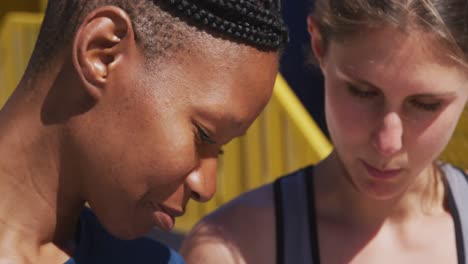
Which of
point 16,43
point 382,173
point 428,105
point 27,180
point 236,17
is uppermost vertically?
point 236,17

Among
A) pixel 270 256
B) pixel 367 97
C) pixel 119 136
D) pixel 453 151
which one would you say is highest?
pixel 119 136

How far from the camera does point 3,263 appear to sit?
1.52 meters

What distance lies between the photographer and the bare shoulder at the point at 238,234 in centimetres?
220

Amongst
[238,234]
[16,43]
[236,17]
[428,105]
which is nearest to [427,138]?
[428,105]

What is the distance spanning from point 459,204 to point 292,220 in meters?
0.41

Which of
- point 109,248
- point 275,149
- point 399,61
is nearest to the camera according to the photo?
point 109,248

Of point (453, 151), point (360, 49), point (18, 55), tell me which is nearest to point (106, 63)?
point (360, 49)

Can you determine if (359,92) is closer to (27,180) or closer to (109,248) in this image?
(109,248)

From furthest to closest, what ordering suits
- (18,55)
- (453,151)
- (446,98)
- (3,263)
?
(18,55) → (453,151) → (446,98) → (3,263)

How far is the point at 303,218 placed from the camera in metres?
2.21

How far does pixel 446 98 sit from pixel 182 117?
0.77 m

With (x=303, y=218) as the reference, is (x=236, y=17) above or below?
above

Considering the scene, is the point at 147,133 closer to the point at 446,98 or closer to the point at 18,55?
the point at 446,98

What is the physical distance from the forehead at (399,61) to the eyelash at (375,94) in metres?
0.05
